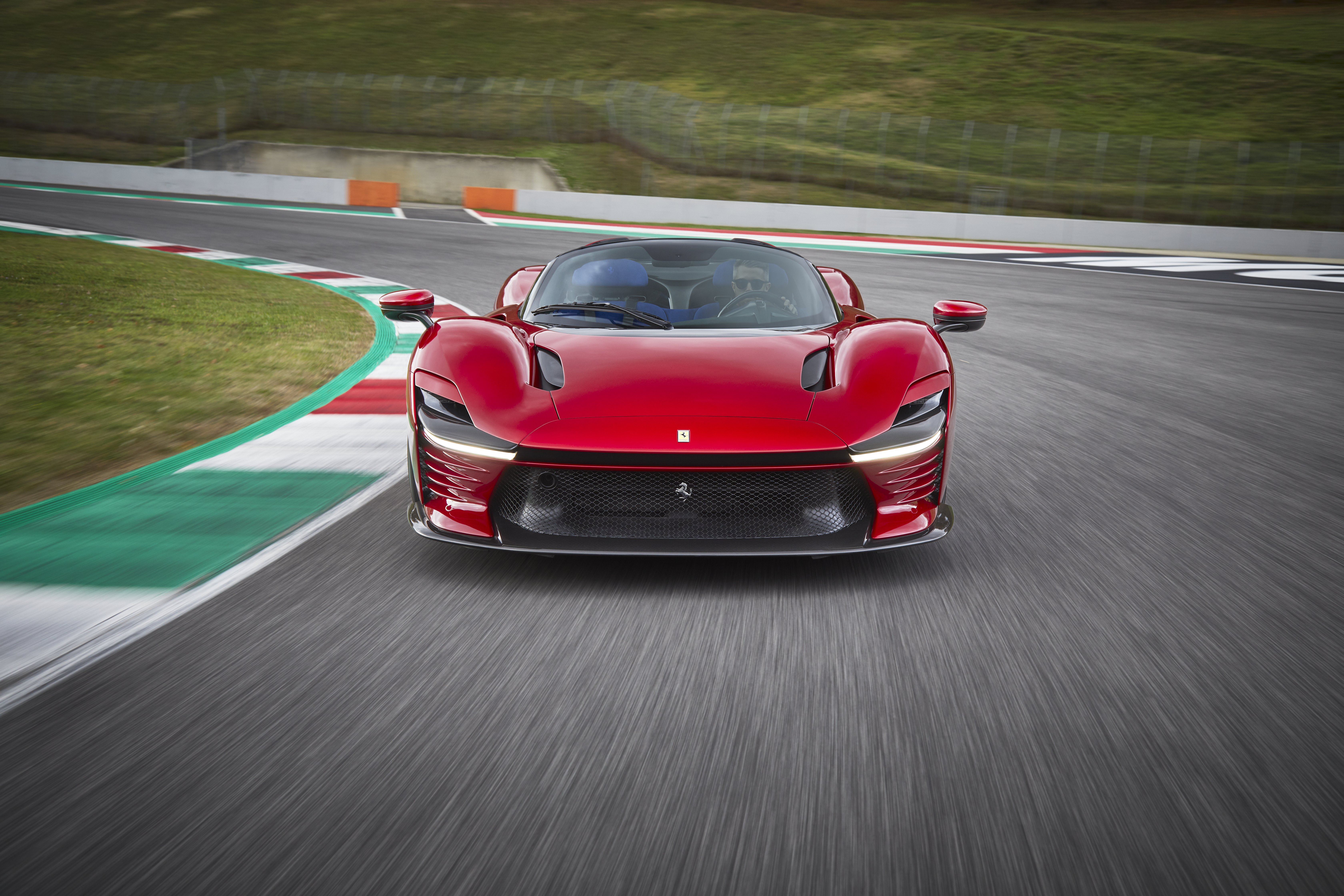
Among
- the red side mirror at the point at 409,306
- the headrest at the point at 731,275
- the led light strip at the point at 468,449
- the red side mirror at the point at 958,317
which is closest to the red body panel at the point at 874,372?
the red side mirror at the point at 958,317

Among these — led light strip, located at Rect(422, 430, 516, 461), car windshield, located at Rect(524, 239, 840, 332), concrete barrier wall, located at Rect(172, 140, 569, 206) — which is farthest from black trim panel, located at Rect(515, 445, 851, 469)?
concrete barrier wall, located at Rect(172, 140, 569, 206)

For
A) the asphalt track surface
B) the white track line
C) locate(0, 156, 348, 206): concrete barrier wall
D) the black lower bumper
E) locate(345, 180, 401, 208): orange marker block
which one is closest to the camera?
the asphalt track surface

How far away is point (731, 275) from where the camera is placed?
16.0ft

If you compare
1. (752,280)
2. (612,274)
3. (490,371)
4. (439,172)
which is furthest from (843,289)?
(439,172)

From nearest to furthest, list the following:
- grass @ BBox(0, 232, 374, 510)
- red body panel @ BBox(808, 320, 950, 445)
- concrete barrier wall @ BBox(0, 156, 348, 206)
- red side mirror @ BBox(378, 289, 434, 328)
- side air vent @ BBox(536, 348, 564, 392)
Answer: red body panel @ BBox(808, 320, 950, 445), side air vent @ BBox(536, 348, 564, 392), red side mirror @ BBox(378, 289, 434, 328), grass @ BBox(0, 232, 374, 510), concrete barrier wall @ BBox(0, 156, 348, 206)

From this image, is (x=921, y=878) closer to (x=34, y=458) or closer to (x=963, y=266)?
(x=34, y=458)

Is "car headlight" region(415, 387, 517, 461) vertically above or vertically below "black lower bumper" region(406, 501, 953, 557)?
above

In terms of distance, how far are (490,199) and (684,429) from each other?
26.0m

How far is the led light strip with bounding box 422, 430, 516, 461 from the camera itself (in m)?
3.44

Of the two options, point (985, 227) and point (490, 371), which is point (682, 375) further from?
point (985, 227)

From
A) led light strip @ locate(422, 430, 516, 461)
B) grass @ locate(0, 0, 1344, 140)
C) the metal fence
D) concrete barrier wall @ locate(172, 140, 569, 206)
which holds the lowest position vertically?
led light strip @ locate(422, 430, 516, 461)

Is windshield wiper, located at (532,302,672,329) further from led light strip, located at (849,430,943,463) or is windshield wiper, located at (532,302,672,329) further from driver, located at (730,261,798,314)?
led light strip, located at (849,430,943,463)

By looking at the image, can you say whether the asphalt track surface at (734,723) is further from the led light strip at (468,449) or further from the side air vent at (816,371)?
the side air vent at (816,371)

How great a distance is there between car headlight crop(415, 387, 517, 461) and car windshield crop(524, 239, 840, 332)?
0.83 meters
